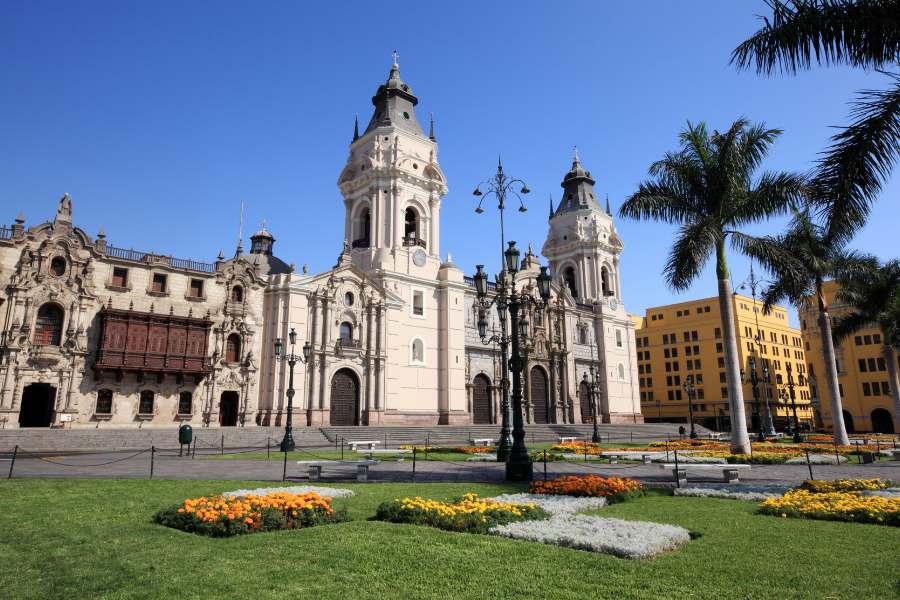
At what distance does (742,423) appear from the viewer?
22094 millimetres

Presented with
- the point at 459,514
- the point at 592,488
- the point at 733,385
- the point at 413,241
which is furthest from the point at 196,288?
the point at 459,514

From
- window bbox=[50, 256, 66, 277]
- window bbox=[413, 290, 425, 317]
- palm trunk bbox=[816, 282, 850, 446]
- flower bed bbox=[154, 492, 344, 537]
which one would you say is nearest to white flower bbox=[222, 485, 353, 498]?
flower bed bbox=[154, 492, 344, 537]

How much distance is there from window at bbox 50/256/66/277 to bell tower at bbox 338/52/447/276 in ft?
69.1

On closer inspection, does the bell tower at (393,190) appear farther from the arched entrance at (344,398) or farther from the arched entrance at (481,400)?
the arched entrance at (481,400)

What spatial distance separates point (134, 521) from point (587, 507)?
25.5 feet

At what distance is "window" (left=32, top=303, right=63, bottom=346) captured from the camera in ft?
106

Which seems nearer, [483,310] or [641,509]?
[641,509]

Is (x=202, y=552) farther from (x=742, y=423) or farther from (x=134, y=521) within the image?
(x=742, y=423)

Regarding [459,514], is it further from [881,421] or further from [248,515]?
[881,421]

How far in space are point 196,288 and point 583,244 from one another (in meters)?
41.1

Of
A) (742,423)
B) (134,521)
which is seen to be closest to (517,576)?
(134,521)

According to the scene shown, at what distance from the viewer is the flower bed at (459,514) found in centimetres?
870

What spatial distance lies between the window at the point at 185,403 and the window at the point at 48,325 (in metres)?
7.55

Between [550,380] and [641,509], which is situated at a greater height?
[550,380]
